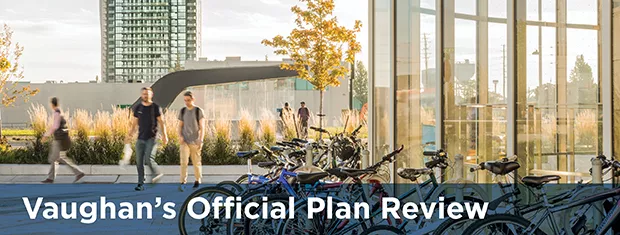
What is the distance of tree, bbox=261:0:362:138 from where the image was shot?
24.7 meters

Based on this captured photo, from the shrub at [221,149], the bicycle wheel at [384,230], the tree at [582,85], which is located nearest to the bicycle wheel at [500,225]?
the bicycle wheel at [384,230]

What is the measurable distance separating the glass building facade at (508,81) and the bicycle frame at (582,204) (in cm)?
209

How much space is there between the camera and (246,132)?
56.4 feet

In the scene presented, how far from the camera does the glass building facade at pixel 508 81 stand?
21.6 ft

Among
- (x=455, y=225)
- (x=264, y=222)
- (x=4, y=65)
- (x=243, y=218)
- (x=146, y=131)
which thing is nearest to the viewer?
(x=455, y=225)

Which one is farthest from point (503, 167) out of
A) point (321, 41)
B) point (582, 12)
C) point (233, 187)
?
point (321, 41)

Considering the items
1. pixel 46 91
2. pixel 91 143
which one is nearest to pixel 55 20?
pixel 46 91

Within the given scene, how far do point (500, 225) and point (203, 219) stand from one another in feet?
10.4

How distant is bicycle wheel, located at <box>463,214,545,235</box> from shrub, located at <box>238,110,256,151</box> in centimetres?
1288

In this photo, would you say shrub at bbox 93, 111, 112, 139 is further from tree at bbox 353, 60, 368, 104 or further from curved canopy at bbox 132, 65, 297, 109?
tree at bbox 353, 60, 368, 104

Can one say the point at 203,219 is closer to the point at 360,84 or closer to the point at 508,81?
the point at 508,81

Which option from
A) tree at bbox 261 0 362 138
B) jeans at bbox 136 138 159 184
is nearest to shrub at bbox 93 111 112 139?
jeans at bbox 136 138 159 184

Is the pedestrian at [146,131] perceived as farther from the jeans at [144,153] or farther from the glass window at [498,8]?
the glass window at [498,8]

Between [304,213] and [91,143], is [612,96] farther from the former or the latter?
[91,143]
